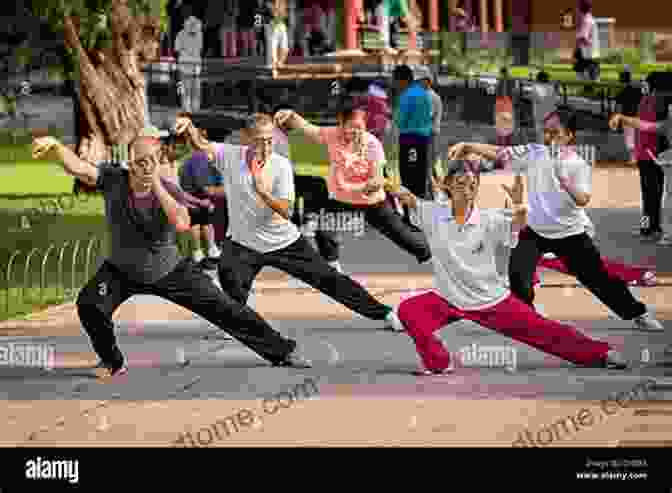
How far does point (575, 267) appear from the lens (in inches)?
595

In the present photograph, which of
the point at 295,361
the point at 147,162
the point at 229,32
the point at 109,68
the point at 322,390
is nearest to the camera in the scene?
the point at 147,162

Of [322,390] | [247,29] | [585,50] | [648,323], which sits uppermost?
[247,29]

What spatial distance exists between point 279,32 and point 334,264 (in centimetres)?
1870

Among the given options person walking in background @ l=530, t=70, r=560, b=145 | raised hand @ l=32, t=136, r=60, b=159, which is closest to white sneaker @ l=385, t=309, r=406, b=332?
raised hand @ l=32, t=136, r=60, b=159

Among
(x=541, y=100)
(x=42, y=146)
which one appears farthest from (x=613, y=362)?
(x=541, y=100)

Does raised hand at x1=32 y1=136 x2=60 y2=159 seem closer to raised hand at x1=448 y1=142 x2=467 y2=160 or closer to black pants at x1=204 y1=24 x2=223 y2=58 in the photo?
raised hand at x1=448 y1=142 x2=467 y2=160

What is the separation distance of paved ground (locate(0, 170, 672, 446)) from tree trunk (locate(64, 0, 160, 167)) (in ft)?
35.2

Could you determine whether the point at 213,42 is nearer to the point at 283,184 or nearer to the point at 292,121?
the point at 292,121

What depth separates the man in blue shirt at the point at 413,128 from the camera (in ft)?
79.0

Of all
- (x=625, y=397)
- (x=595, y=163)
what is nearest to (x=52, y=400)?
(x=625, y=397)

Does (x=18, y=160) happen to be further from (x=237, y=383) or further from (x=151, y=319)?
(x=237, y=383)

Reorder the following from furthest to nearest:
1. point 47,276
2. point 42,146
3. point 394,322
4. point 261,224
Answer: point 47,276 < point 394,322 < point 261,224 < point 42,146

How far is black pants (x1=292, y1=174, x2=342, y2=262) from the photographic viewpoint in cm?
1852

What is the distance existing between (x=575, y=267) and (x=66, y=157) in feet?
14.0
